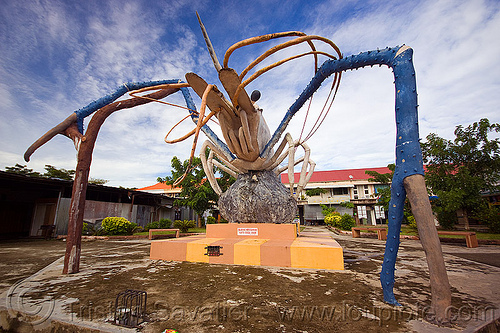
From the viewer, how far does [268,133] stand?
7.76 m

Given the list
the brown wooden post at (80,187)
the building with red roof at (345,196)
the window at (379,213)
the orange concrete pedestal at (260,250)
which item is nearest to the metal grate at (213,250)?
the orange concrete pedestal at (260,250)

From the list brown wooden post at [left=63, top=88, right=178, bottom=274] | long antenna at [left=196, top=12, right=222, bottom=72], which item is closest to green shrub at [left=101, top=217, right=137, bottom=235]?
brown wooden post at [left=63, top=88, right=178, bottom=274]

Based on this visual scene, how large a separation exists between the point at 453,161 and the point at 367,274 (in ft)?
56.4

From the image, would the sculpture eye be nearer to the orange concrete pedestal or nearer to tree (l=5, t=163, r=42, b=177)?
the orange concrete pedestal

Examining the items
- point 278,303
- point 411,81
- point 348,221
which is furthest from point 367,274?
point 348,221

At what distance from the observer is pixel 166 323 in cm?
213

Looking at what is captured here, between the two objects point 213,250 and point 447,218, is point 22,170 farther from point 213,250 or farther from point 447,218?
point 447,218

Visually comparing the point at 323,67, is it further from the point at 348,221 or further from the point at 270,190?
the point at 348,221

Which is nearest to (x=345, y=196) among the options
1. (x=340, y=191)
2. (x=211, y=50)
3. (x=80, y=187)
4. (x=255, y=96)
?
(x=340, y=191)

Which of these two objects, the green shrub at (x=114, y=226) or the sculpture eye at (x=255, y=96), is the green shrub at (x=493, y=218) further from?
the green shrub at (x=114, y=226)

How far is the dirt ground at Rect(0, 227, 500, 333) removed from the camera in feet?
6.95

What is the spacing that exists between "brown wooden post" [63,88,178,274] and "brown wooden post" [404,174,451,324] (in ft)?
14.2

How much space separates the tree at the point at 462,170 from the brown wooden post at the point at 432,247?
15.0 meters

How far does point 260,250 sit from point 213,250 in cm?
118
